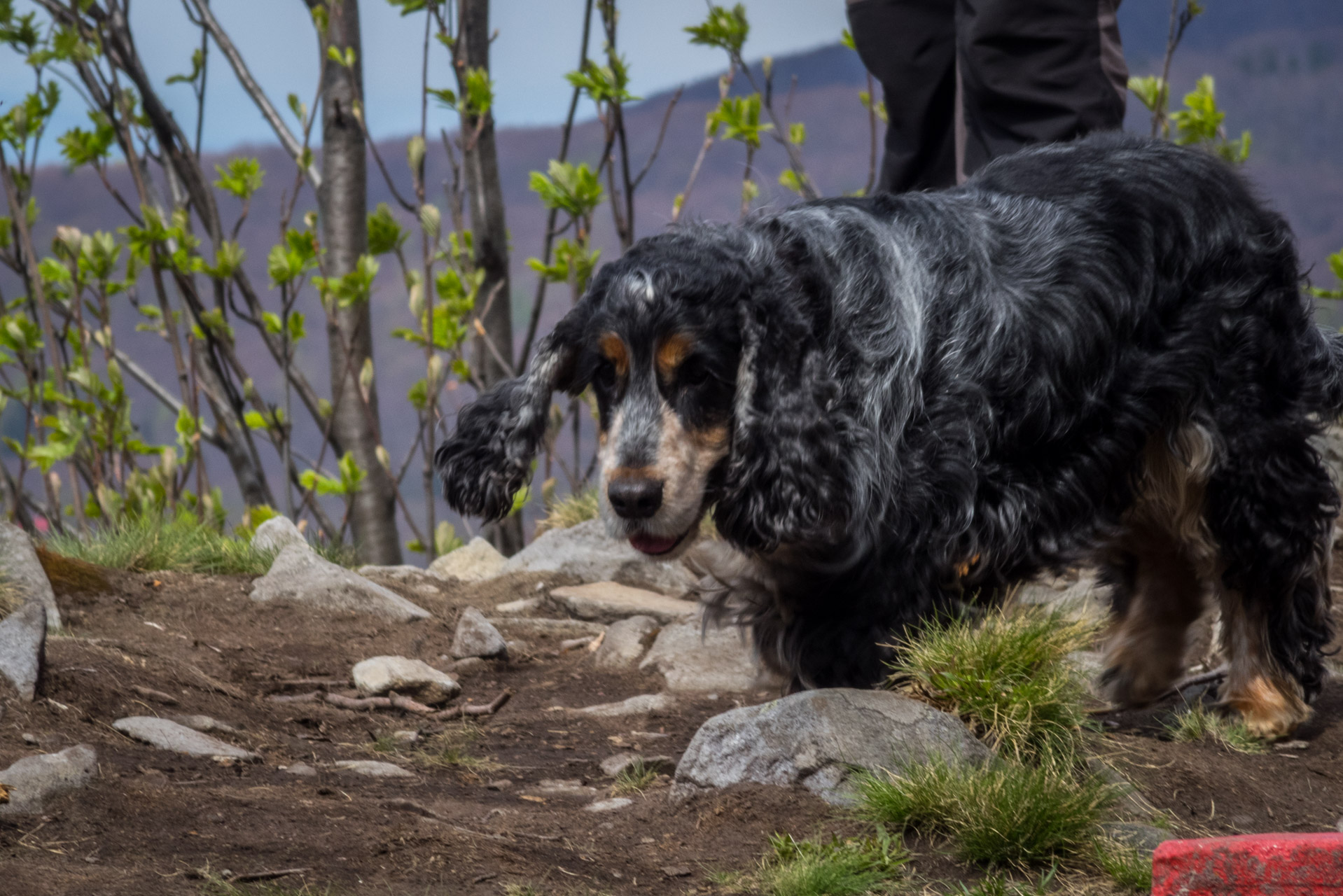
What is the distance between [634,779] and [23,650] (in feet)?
4.71

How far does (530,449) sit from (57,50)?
4.39 metres

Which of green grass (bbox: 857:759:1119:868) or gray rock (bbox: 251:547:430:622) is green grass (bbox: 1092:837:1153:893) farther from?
gray rock (bbox: 251:547:430:622)

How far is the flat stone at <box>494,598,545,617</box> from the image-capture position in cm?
503

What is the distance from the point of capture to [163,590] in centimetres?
464

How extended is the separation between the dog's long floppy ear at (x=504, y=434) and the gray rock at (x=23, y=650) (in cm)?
101

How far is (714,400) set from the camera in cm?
277

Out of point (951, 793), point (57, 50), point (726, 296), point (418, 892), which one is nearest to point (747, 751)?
point (951, 793)

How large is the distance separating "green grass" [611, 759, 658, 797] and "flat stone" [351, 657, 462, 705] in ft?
3.38

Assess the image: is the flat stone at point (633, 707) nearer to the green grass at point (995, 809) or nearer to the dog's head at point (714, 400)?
the dog's head at point (714, 400)

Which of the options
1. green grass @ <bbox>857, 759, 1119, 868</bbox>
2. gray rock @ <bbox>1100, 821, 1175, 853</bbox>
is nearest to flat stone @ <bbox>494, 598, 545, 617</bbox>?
green grass @ <bbox>857, 759, 1119, 868</bbox>

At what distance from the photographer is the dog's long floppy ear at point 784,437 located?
2.72 metres

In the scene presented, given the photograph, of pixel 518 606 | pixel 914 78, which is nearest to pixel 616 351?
pixel 914 78

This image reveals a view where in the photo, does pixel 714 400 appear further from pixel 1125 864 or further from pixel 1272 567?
pixel 1272 567

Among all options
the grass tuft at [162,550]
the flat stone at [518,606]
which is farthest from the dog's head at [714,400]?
the grass tuft at [162,550]
